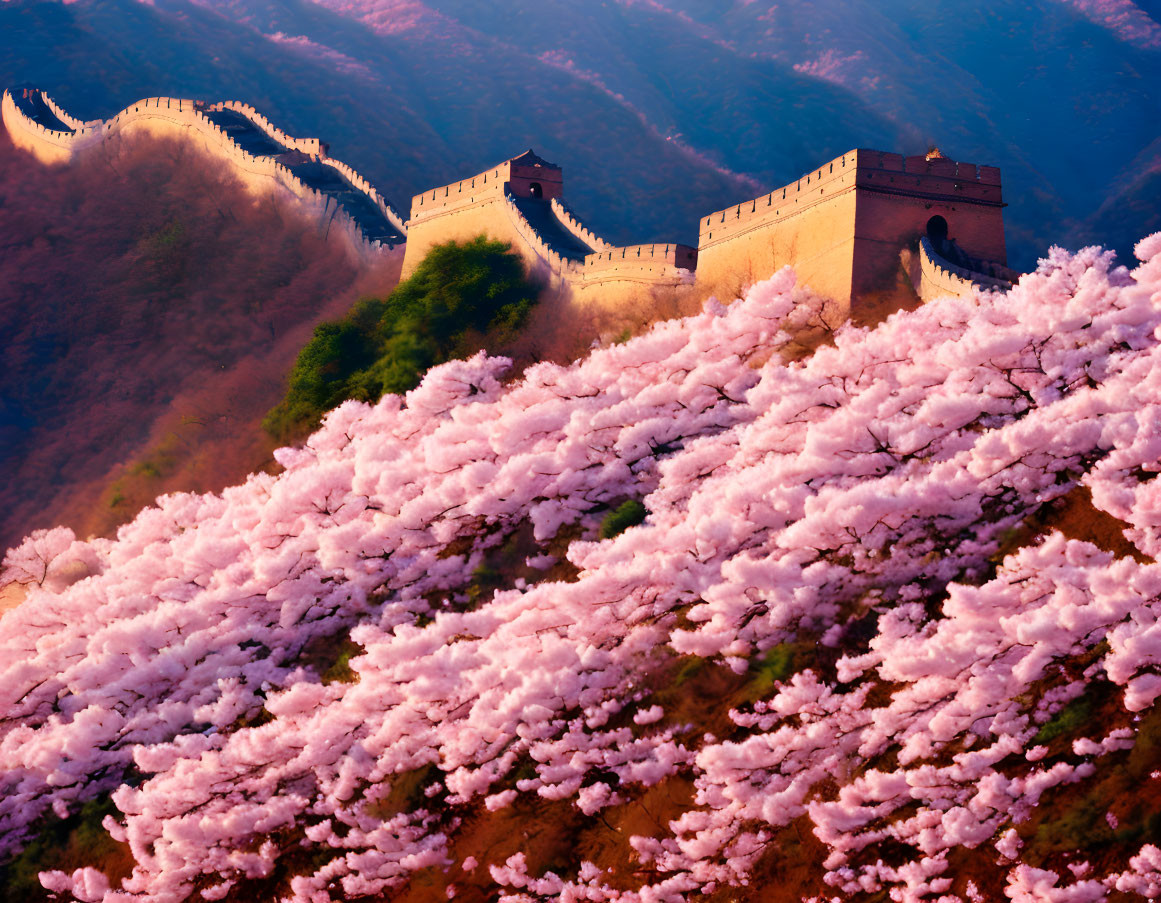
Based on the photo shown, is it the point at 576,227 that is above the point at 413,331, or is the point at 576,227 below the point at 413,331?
above

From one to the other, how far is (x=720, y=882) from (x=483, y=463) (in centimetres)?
→ 1017

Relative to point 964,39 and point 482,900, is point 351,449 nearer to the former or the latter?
point 482,900

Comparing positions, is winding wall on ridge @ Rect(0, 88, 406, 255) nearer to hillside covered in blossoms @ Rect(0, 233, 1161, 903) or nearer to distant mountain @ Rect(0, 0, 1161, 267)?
distant mountain @ Rect(0, 0, 1161, 267)

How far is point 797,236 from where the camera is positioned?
33156 millimetres

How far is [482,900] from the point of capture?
18.5 m

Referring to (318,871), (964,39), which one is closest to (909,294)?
(318,871)

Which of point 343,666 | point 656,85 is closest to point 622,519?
point 343,666

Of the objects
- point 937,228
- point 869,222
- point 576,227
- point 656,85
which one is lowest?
point 869,222

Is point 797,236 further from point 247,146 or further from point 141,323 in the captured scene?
point 247,146

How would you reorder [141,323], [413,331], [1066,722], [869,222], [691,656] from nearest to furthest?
[1066,722], [691,656], [869,222], [413,331], [141,323]

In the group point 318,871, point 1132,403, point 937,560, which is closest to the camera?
point 1132,403

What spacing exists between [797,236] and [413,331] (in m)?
14.5

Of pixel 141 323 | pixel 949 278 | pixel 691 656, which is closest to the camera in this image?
pixel 691 656

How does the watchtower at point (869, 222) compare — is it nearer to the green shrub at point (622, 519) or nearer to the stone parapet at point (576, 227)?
the stone parapet at point (576, 227)
